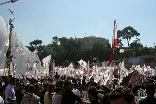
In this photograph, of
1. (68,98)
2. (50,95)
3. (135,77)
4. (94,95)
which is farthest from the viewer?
(135,77)

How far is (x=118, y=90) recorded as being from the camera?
2.39 meters

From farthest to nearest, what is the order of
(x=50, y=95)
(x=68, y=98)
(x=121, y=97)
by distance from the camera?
(x=50, y=95)
(x=68, y=98)
(x=121, y=97)

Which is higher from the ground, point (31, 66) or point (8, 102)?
point (31, 66)

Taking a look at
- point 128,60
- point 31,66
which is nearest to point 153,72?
point 31,66

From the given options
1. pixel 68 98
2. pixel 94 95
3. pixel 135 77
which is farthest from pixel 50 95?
pixel 135 77

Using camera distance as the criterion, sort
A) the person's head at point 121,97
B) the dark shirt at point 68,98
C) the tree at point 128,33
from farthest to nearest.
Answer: the tree at point 128,33, the dark shirt at point 68,98, the person's head at point 121,97

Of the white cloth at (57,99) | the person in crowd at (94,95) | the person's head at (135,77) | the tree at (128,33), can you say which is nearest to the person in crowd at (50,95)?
the white cloth at (57,99)

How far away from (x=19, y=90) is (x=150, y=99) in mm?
4272

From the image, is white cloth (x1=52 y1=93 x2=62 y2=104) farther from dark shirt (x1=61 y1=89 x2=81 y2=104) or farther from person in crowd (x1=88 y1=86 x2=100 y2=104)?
person in crowd (x1=88 y1=86 x2=100 y2=104)

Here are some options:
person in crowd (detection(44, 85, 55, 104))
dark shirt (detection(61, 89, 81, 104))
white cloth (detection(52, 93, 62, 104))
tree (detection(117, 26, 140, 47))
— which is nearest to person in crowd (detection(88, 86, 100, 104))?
dark shirt (detection(61, 89, 81, 104))

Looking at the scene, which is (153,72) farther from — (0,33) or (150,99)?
(150,99)

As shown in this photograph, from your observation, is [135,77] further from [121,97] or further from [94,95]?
[121,97]

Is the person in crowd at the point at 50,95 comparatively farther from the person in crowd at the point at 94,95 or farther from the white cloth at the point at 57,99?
the person in crowd at the point at 94,95

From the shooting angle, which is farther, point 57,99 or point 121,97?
point 57,99
